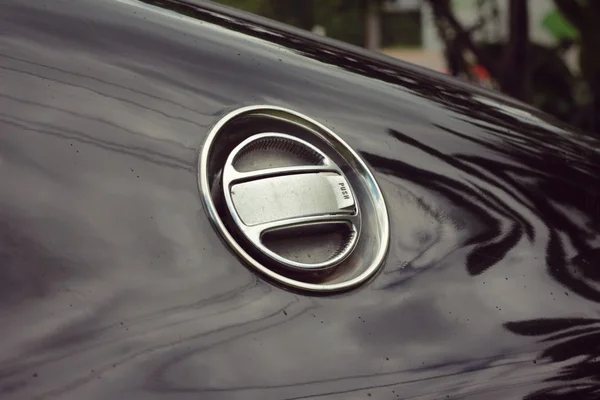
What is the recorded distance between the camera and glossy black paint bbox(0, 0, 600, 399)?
95 cm

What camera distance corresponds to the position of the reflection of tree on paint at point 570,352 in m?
1.13

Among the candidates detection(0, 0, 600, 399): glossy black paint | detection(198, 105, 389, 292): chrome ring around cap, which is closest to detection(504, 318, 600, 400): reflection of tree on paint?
detection(0, 0, 600, 399): glossy black paint

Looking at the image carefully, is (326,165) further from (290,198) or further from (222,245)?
(222,245)

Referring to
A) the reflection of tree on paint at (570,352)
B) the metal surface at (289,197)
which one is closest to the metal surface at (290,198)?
the metal surface at (289,197)

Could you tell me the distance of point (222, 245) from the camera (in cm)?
108

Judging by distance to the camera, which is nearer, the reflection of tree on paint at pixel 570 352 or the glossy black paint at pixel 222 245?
the glossy black paint at pixel 222 245

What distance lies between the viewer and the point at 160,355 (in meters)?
0.95

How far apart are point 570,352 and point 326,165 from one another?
46 cm

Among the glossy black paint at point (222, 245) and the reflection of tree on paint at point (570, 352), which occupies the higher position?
the glossy black paint at point (222, 245)

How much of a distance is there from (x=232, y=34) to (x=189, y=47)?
0.15 m

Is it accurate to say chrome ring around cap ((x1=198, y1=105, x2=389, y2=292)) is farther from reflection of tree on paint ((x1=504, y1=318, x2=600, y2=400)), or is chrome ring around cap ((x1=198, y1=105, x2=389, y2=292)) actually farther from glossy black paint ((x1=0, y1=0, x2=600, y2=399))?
reflection of tree on paint ((x1=504, y1=318, x2=600, y2=400))

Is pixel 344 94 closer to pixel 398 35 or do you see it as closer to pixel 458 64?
pixel 458 64

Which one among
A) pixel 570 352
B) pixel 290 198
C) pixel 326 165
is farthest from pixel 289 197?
pixel 570 352

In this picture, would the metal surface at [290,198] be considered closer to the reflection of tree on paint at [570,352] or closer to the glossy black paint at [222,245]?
the glossy black paint at [222,245]
